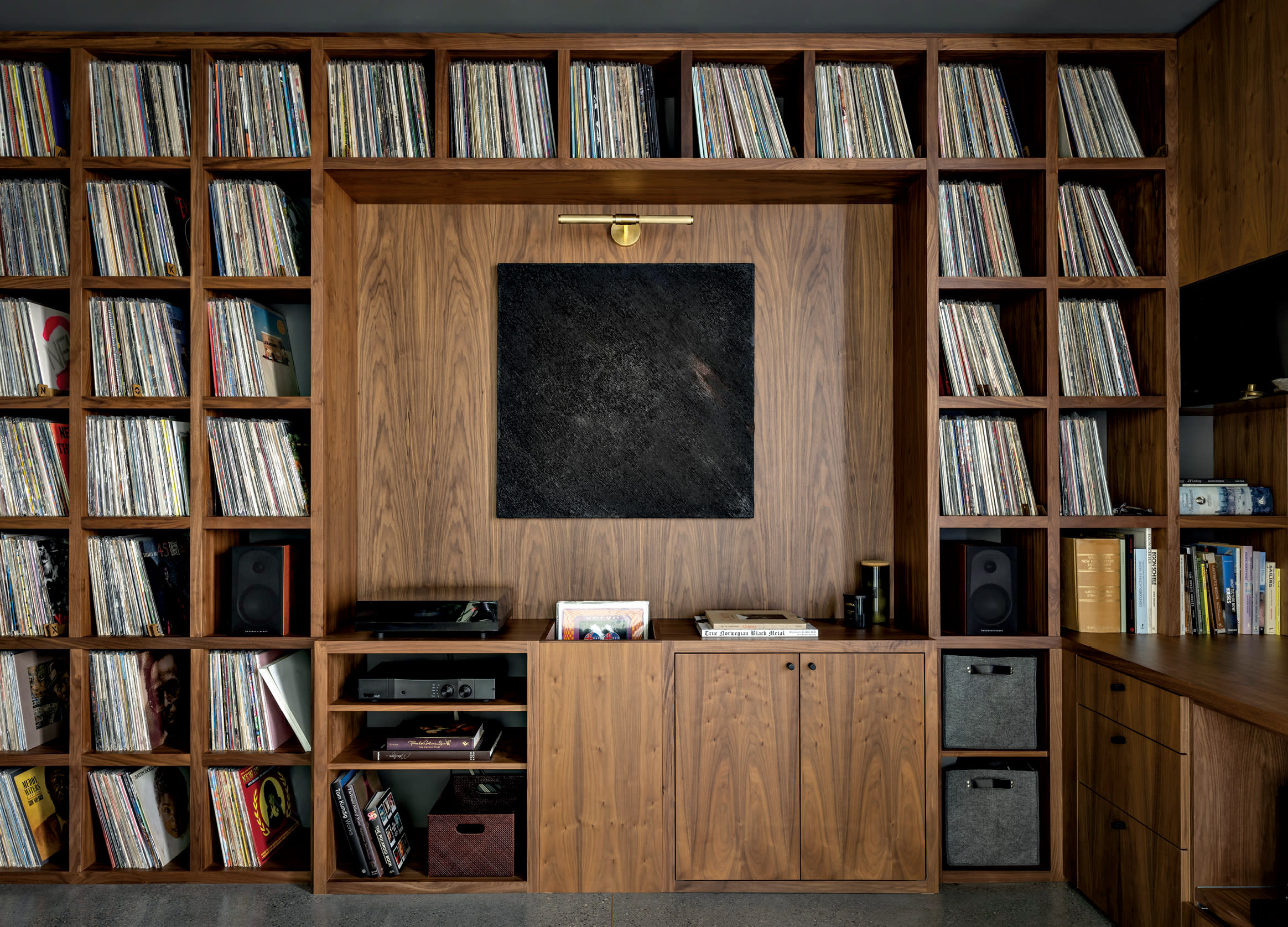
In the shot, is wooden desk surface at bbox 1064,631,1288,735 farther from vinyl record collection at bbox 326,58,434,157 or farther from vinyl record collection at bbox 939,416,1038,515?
vinyl record collection at bbox 326,58,434,157

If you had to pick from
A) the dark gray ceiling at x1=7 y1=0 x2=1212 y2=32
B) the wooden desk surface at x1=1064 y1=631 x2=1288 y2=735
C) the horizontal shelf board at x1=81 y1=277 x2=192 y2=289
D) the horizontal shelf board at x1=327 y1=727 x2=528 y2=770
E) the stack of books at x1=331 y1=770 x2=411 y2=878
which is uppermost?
the dark gray ceiling at x1=7 y1=0 x2=1212 y2=32

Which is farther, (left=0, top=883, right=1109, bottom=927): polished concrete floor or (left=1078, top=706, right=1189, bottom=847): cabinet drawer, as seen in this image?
(left=0, top=883, right=1109, bottom=927): polished concrete floor

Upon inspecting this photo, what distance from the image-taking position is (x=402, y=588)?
2.67 metres

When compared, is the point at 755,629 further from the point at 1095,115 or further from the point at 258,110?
the point at 258,110

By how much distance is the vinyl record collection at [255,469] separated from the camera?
7.78ft

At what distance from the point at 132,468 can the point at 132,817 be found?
1.10m

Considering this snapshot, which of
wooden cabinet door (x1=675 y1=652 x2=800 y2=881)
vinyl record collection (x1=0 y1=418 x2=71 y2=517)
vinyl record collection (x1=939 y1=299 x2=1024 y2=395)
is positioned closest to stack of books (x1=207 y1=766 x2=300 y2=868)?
vinyl record collection (x1=0 y1=418 x2=71 y2=517)

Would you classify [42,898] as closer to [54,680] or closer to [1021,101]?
[54,680]

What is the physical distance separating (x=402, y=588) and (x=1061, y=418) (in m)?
2.33

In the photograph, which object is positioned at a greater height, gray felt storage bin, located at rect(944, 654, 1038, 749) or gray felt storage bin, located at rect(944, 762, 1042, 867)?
gray felt storage bin, located at rect(944, 654, 1038, 749)

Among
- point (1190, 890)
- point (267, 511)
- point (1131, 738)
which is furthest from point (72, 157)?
point (1190, 890)

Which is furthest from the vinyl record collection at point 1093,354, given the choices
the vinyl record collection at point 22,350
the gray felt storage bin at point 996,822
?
the vinyl record collection at point 22,350

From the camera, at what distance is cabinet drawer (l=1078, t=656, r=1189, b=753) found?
1826 mm

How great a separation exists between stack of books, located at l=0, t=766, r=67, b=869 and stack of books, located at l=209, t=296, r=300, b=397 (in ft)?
4.43
